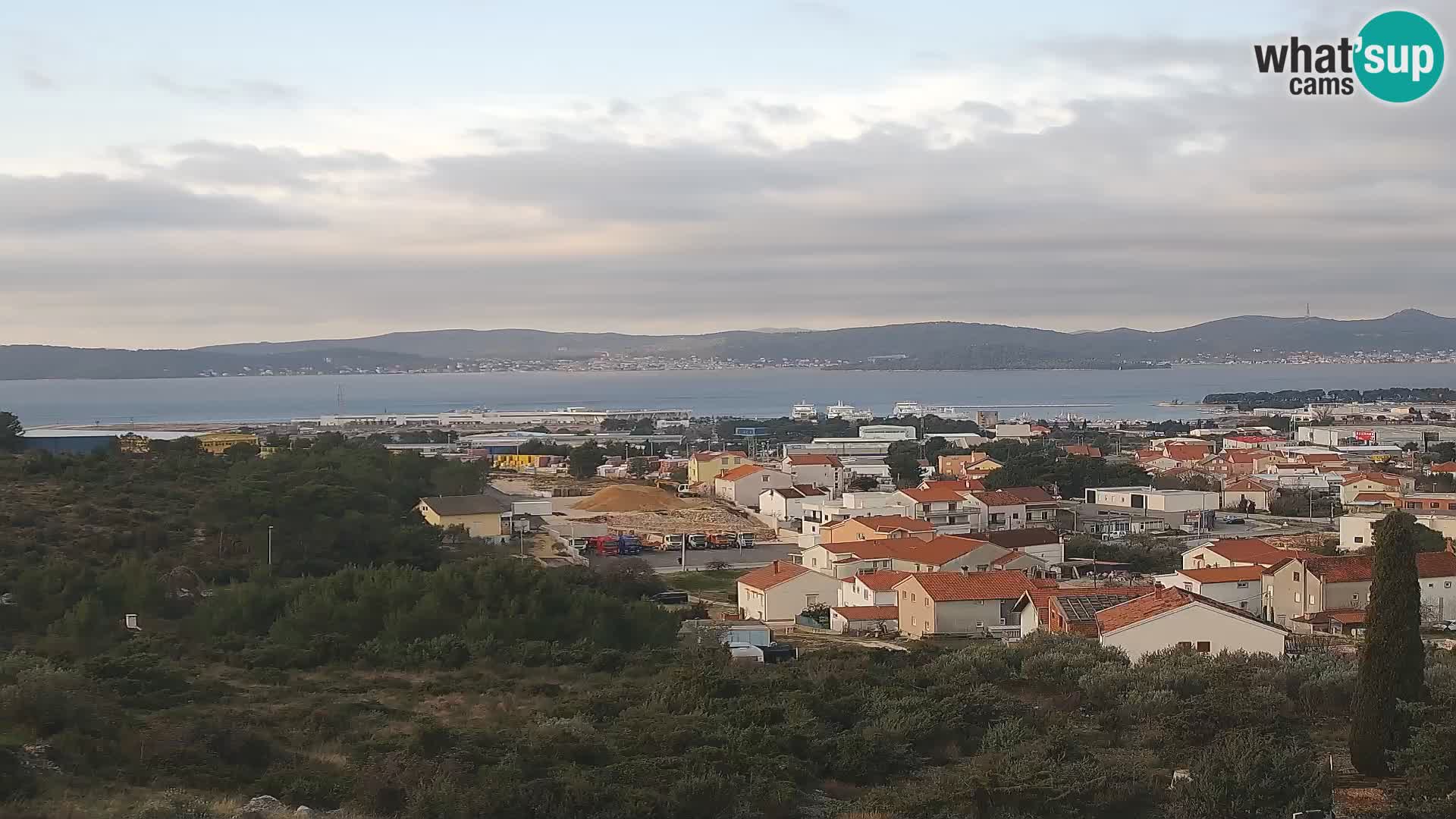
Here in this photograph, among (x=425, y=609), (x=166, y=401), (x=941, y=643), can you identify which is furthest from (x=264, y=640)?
(x=166, y=401)

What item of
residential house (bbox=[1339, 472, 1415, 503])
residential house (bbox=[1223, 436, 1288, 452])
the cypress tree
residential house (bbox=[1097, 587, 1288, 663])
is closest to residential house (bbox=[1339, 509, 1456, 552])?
residential house (bbox=[1339, 472, 1415, 503])

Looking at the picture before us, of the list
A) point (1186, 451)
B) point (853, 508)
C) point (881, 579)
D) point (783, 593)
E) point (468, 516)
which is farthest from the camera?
point (1186, 451)

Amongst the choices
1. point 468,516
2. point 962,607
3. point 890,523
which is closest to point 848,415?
point 468,516

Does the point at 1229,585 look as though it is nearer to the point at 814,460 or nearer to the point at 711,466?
the point at 814,460

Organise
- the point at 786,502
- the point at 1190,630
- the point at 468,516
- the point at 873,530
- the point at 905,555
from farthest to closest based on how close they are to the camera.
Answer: the point at 786,502 → the point at 468,516 → the point at 873,530 → the point at 905,555 → the point at 1190,630

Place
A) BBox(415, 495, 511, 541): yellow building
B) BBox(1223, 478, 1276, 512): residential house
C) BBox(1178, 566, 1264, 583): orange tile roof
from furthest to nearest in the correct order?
1. BBox(1223, 478, 1276, 512): residential house
2. BBox(415, 495, 511, 541): yellow building
3. BBox(1178, 566, 1264, 583): orange tile roof

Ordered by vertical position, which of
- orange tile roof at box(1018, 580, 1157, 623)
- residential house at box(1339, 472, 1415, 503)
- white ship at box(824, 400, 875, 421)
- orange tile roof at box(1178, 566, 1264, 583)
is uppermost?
white ship at box(824, 400, 875, 421)

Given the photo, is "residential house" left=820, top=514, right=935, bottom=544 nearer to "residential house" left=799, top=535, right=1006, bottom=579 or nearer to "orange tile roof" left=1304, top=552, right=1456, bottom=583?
"residential house" left=799, top=535, right=1006, bottom=579

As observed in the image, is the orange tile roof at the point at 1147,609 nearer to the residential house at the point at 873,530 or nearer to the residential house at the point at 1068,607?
the residential house at the point at 1068,607
